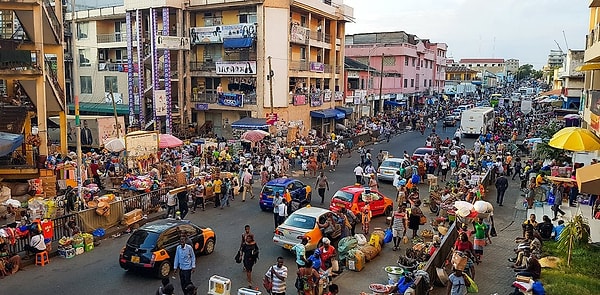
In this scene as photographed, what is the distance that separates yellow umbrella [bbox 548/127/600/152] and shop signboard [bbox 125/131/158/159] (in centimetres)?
1925

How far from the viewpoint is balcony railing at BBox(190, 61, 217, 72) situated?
41809 mm

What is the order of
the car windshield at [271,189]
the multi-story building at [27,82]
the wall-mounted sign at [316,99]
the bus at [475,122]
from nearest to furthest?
the car windshield at [271,189]
the multi-story building at [27,82]
the wall-mounted sign at [316,99]
the bus at [475,122]

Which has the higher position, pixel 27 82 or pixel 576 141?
pixel 27 82

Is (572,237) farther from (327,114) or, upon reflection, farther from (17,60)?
(327,114)

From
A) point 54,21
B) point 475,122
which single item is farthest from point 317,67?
point 54,21

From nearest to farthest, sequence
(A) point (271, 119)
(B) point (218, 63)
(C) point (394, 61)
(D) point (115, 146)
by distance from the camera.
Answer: (D) point (115, 146) → (A) point (271, 119) → (B) point (218, 63) → (C) point (394, 61)

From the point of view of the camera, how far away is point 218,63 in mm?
40375

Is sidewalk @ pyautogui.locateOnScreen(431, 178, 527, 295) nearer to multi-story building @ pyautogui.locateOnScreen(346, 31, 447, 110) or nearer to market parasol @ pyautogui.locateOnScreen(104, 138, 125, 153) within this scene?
market parasol @ pyautogui.locateOnScreen(104, 138, 125, 153)

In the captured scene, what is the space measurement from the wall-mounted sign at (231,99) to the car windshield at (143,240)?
2735 centimetres

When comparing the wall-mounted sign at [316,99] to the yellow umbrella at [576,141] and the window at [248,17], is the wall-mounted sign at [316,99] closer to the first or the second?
the window at [248,17]

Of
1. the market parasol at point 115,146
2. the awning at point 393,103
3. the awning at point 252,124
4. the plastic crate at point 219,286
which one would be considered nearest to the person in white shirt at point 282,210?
the plastic crate at point 219,286

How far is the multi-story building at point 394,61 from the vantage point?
66.0 metres

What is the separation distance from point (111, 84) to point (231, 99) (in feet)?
48.5

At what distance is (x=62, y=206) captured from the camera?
1911 centimetres
